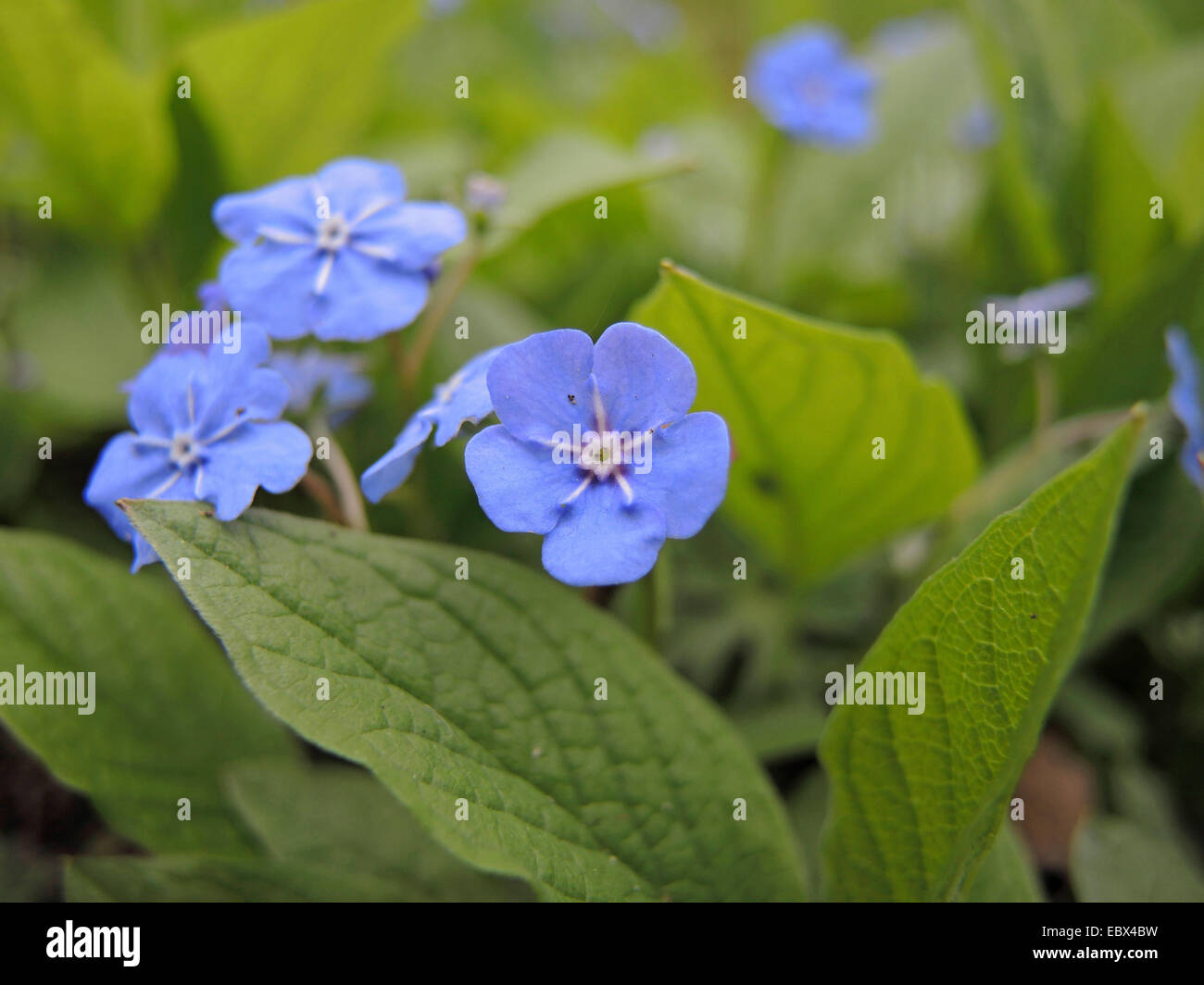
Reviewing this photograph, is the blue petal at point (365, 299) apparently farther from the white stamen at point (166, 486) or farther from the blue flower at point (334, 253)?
the white stamen at point (166, 486)

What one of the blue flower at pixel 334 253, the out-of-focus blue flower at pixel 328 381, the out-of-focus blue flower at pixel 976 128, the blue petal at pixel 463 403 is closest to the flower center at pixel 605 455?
the blue petal at pixel 463 403

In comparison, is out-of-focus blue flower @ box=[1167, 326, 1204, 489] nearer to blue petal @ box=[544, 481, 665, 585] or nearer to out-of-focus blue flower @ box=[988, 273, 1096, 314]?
A: out-of-focus blue flower @ box=[988, 273, 1096, 314]

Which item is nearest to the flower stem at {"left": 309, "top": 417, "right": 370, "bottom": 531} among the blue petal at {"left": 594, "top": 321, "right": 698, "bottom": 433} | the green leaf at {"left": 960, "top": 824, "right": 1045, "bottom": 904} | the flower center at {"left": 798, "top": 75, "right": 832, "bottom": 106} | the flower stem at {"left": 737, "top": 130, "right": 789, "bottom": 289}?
the blue petal at {"left": 594, "top": 321, "right": 698, "bottom": 433}

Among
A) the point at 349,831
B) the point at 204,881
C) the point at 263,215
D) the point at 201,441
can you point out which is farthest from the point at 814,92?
the point at 204,881

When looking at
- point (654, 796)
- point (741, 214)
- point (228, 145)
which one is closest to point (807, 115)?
point (741, 214)

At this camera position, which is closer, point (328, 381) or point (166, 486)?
point (166, 486)

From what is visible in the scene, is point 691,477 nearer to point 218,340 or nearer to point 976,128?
point 218,340
